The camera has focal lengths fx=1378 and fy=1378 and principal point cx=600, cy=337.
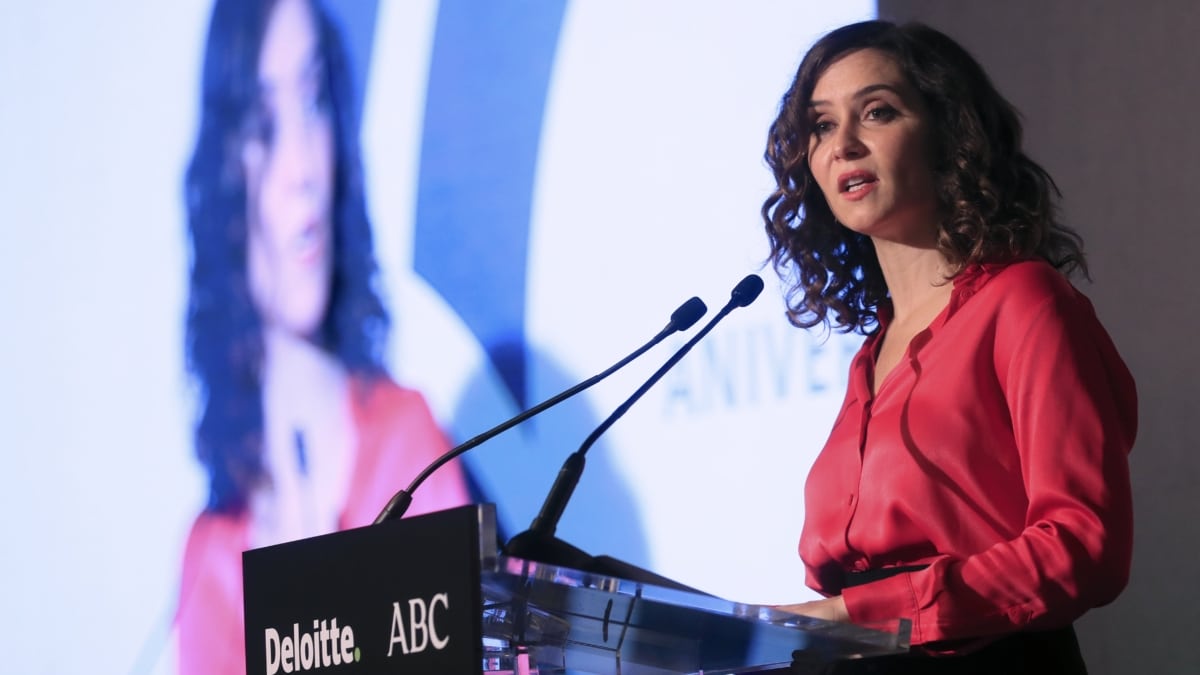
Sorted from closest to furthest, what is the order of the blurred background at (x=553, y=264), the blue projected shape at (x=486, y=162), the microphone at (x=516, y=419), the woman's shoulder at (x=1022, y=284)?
the microphone at (x=516, y=419) < the woman's shoulder at (x=1022, y=284) < the blurred background at (x=553, y=264) < the blue projected shape at (x=486, y=162)

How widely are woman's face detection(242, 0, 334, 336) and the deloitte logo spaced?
2041 millimetres

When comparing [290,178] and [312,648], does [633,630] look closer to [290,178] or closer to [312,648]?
[312,648]

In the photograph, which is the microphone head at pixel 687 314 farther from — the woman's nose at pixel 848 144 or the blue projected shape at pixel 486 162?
the blue projected shape at pixel 486 162

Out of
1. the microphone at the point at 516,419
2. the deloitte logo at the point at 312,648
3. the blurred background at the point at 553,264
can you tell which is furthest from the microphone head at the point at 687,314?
the blurred background at the point at 553,264

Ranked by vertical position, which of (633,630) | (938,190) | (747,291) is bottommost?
(633,630)

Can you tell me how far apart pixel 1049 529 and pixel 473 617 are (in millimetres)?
686

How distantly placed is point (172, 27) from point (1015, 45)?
2.19 m

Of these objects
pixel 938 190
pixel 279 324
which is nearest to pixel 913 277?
pixel 938 190

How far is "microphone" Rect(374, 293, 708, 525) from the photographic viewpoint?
4.91 ft

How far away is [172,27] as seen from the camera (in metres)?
3.63

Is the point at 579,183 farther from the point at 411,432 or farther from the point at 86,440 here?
the point at 86,440

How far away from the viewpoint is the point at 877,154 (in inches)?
75.4

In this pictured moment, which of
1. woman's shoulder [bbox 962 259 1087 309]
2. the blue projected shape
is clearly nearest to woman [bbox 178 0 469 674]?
the blue projected shape

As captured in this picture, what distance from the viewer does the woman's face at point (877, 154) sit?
1913 millimetres
